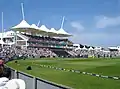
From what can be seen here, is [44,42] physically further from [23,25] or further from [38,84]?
[38,84]

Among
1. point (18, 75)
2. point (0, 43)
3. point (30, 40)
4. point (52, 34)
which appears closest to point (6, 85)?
point (18, 75)

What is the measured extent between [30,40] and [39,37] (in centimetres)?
1496

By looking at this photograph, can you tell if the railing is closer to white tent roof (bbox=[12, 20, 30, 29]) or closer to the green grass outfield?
the green grass outfield

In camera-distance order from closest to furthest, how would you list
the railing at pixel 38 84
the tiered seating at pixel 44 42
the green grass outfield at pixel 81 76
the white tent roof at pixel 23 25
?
1. the railing at pixel 38 84
2. the green grass outfield at pixel 81 76
3. the tiered seating at pixel 44 42
4. the white tent roof at pixel 23 25

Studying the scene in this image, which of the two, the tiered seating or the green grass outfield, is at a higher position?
the tiered seating

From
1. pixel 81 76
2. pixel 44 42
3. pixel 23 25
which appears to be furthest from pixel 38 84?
pixel 44 42

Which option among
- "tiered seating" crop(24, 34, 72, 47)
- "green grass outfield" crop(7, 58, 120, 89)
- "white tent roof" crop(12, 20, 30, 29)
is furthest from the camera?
"white tent roof" crop(12, 20, 30, 29)

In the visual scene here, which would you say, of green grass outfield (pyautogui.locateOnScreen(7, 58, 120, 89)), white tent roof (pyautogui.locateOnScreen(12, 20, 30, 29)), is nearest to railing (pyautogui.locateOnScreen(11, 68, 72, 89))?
green grass outfield (pyautogui.locateOnScreen(7, 58, 120, 89))

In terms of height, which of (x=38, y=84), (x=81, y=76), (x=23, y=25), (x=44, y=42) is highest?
(x=23, y=25)

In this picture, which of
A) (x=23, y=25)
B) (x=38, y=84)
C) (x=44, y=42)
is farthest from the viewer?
(x=44, y=42)

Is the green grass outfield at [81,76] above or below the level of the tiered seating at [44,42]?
below

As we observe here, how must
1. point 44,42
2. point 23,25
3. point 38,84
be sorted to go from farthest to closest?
point 44,42
point 23,25
point 38,84

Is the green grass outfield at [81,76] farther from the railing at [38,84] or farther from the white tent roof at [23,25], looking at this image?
the white tent roof at [23,25]

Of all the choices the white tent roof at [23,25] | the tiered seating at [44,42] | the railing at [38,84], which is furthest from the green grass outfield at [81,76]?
the white tent roof at [23,25]
